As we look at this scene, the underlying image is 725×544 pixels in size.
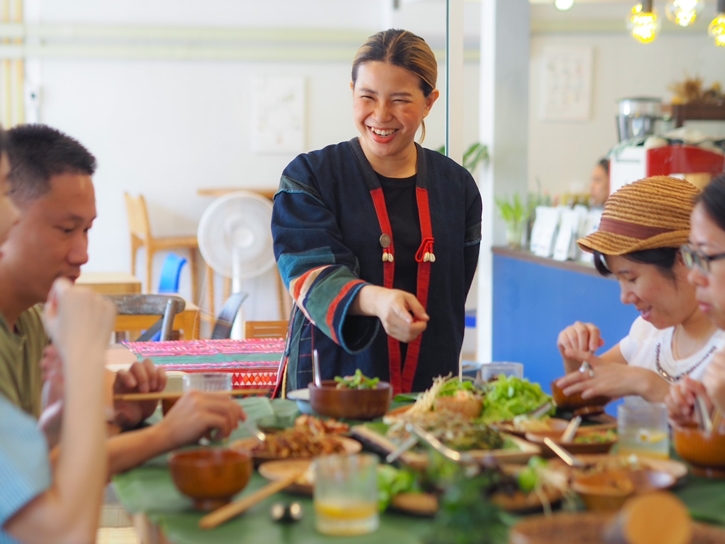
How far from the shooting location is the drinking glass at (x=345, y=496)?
117 cm

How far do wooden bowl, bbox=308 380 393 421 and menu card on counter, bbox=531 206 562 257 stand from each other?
11.7 ft

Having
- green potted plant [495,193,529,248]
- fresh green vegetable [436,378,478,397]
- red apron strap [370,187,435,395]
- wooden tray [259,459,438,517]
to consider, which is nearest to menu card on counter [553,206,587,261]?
green potted plant [495,193,529,248]

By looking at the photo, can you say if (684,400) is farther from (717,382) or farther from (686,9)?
(686,9)

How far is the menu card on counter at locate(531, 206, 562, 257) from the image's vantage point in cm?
523

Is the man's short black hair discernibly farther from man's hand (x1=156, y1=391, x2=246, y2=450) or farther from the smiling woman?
the smiling woman

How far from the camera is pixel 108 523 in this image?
2391 mm

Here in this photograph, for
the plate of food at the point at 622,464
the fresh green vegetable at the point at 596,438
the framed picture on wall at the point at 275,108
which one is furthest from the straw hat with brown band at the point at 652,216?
the framed picture on wall at the point at 275,108

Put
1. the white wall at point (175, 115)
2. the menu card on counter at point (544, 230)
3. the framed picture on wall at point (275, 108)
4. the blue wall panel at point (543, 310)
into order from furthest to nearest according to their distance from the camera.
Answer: the framed picture on wall at point (275, 108), the white wall at point (175, 115), the menu card on counter at point (544, 230), the blue wall panel at point (543, 310)

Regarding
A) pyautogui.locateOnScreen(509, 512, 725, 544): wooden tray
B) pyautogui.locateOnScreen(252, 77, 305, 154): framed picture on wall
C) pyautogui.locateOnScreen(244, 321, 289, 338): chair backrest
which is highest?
pyautogui.locateOnScreen(252, 77, 305, 154): framed picture on wall

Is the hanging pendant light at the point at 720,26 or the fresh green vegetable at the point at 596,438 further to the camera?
the hanging pendant light at the point at 720,26

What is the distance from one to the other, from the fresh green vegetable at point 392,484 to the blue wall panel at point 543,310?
3067 millimetres

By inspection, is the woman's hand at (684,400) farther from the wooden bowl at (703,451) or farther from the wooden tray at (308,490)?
the wooden tray at (308,490)

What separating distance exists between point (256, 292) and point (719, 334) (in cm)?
675

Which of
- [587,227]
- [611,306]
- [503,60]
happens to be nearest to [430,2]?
[503,60]
